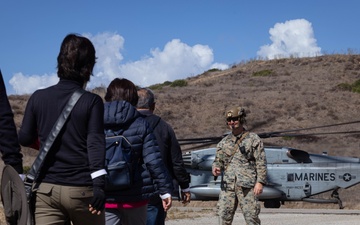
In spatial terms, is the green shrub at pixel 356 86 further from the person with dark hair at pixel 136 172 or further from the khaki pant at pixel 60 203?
the khaki pant at pixel 60 203

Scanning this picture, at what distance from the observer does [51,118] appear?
458 cm

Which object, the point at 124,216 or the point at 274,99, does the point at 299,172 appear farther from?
the point at 274,99

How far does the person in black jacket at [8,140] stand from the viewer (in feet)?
13.9

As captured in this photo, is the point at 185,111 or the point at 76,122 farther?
the point at 185,111

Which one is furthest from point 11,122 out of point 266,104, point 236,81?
point 236,81

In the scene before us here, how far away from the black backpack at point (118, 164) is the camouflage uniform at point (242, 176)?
311 cm

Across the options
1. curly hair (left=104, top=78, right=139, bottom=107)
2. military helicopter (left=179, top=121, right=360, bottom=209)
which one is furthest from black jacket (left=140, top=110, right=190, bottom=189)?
military helicopter (left=179, top=121, right=360, bottom=209)

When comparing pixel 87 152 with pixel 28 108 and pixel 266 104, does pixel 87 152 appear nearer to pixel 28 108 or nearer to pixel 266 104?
pixel 28 108

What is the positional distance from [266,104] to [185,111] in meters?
4.98

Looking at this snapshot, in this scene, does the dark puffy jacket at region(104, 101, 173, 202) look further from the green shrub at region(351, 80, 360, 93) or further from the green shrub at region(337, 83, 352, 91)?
the green shrub at region(337, 83, 352, 91)

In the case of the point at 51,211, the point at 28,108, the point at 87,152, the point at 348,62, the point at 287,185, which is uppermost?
the point at 348,62

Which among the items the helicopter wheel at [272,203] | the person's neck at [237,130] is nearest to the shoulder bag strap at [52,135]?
the person's neck at [237,130]

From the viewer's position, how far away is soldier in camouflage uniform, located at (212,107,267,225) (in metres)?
8.17

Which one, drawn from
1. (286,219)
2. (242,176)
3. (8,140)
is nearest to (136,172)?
(8,140)
